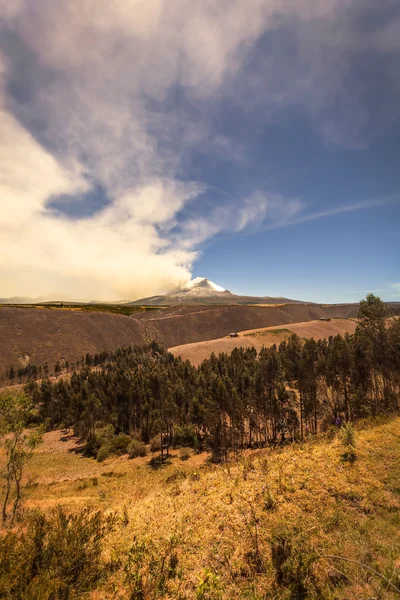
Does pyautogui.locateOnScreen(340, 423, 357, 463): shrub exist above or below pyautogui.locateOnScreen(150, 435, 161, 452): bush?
above

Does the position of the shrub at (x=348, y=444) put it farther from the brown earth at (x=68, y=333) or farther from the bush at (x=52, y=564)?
the brown earth at (x=68, y=333)

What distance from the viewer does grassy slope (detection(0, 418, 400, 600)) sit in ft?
27.9

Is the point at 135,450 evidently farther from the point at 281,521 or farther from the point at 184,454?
the point at 281,521

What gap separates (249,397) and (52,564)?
50.7 meters

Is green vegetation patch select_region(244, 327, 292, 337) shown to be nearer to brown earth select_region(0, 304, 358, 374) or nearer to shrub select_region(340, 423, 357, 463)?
brown earth select_region(0, 304, 358, 374)

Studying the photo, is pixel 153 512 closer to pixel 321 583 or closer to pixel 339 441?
pixel 321 583

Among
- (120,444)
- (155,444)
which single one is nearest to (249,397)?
(155,444)

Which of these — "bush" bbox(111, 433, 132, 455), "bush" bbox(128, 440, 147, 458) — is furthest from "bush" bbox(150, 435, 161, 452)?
"bush" bbox(111, 433, 132, 455)

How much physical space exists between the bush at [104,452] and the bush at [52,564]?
5095cm

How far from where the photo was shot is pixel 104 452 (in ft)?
184

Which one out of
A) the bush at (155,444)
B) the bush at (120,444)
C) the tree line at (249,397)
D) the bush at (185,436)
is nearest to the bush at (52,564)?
the tree line at (249,397)

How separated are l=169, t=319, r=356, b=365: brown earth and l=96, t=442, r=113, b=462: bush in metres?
65.6

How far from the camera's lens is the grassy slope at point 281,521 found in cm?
851

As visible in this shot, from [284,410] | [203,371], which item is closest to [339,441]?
[284,410]
